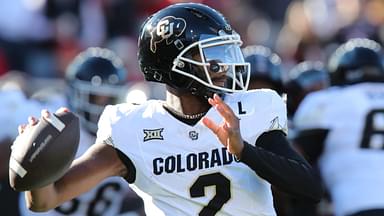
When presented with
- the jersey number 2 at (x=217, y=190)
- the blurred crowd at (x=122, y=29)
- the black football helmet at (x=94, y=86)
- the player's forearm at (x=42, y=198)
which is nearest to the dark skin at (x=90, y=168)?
the player's forearm at (x=42, y=198)

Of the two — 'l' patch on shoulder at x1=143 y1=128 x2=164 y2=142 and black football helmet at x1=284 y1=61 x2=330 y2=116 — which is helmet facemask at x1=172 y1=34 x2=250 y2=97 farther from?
black football helmet at x1=284 y1=61 x2=330 y2=116

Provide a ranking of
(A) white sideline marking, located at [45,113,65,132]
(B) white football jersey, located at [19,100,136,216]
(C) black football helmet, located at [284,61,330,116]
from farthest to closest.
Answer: (C) black football helmet, located at [284,61,330,116], (B) white football jersey, located at [19,100,136,216], (A) white sideline marking, located at [45,113,65,132]

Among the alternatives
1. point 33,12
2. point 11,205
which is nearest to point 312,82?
point 11,205

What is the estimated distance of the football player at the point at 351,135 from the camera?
6.20 m

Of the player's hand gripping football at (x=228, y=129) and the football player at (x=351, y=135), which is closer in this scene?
the player's hand gripping football at (x=228, y=129)

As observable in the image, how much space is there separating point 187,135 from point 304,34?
692 cm

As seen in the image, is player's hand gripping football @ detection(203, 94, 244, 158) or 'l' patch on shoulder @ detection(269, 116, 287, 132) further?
'l' patch on shoulder @ detection(269, 116, 287, 132)

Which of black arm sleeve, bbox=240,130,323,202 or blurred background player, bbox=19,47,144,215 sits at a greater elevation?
black arm sleeve, bbox=240,130,323,202

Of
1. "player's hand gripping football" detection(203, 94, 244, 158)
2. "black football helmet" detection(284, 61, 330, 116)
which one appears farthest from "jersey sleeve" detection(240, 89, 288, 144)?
"black football helmet" detection(284, 61, 330, 116)

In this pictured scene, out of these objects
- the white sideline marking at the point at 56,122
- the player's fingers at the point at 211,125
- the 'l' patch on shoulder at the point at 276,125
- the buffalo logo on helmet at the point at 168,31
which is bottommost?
the 'l' patch on shoulder at the point at 276,125

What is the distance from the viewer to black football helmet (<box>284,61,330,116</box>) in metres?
7.63

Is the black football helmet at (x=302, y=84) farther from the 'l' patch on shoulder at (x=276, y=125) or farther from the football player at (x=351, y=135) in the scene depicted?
the 'l' patch on shoulder at (x=276, y=125)

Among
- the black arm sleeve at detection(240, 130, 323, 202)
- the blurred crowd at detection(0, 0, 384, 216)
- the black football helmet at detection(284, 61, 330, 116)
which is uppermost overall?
the black arm sleeve at detection(240, 130, 323, 202)

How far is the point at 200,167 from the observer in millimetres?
4426
